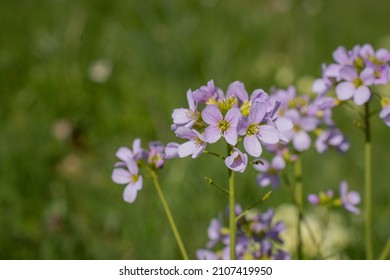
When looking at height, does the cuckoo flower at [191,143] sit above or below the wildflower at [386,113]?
below

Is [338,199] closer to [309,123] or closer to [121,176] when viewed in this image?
[309,123]

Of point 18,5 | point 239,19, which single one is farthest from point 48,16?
point 239,19

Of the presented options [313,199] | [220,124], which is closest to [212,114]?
[220,124]

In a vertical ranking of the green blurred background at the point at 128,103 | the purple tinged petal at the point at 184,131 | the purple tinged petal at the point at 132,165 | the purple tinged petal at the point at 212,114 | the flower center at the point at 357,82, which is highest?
the green blurred background at the point at 128,103

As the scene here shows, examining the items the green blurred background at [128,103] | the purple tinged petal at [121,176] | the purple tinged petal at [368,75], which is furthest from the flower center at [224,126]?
the green blurred background at [128,103]

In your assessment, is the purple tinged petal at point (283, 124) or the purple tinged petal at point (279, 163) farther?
the purple tinged petal at point (279, 163)

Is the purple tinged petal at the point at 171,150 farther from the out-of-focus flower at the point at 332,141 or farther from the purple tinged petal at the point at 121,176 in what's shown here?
the out-of-focus flower at the point at 332,141
